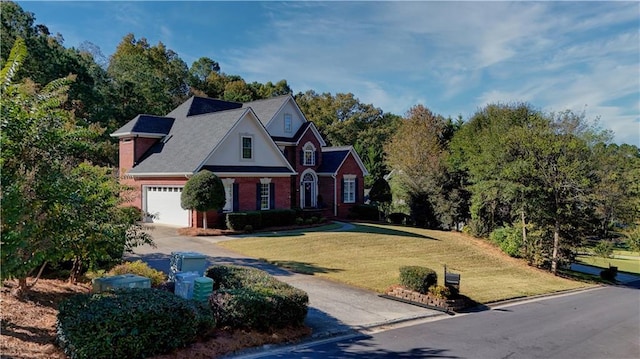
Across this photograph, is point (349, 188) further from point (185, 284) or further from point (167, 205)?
point (185, 284)

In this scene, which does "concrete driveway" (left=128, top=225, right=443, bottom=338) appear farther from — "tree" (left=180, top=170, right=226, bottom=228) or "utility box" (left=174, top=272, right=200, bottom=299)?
"tree" (left=180, top=170, right=226, bottom=228)

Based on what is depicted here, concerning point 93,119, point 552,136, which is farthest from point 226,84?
point 552,136

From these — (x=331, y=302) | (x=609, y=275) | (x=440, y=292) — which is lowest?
(x=609, y=275)

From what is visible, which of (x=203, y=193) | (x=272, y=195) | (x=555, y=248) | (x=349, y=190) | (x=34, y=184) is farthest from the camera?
(x=349, y=190)

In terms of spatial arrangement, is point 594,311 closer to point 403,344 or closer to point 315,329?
point 403,344

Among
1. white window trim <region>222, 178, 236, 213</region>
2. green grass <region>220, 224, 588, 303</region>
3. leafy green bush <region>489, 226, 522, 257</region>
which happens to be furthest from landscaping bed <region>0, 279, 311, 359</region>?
leafy green bush <region>489, 226, 522, 257</region>

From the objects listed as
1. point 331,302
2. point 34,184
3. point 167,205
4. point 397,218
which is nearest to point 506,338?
point 331,302
